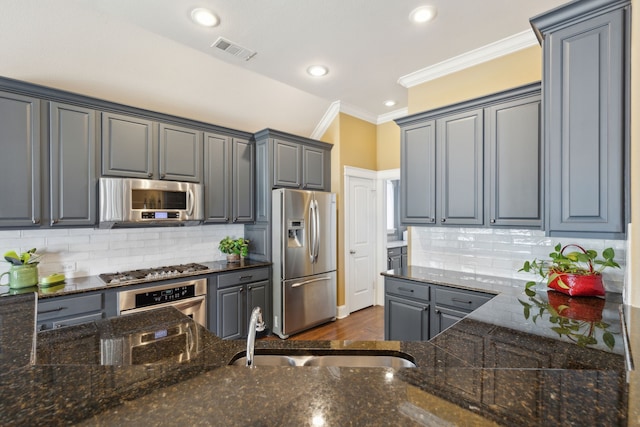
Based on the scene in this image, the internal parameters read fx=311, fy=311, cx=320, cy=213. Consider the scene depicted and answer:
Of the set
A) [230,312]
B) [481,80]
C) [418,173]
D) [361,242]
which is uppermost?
[481,80]

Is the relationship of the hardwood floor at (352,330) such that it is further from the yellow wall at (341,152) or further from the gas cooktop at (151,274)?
the gas cooktop at (151,274)

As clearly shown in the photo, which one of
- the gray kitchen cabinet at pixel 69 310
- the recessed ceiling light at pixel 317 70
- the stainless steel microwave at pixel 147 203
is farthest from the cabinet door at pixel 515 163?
the gray kitchen cabinet at pixel 69 310

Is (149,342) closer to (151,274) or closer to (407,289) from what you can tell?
(151,274)

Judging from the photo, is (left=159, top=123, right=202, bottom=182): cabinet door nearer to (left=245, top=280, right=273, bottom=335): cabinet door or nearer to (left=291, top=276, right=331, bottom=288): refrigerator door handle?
(left=245, top=280, right=273, bottom=335): cabinet door

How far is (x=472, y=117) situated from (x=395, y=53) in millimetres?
957

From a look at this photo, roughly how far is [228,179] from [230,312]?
1522mm

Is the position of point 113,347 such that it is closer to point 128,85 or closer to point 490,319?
point 490,319

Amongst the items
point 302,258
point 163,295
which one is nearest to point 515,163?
point 302,258

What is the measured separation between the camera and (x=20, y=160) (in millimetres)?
2459

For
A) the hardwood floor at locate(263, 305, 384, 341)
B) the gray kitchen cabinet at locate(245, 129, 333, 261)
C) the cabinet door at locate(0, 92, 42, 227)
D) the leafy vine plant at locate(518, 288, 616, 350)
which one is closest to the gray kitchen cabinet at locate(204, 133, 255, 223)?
the gray kitchen cabinet at locate(245, 129, 333, 261)

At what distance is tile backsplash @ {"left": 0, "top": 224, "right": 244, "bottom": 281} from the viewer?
280cm

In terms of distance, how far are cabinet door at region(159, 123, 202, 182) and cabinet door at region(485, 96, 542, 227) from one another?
2890 millimetres

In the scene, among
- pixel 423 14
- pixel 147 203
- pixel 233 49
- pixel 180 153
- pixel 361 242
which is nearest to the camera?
pixel 423 14

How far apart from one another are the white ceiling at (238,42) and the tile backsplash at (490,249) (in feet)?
5.72
